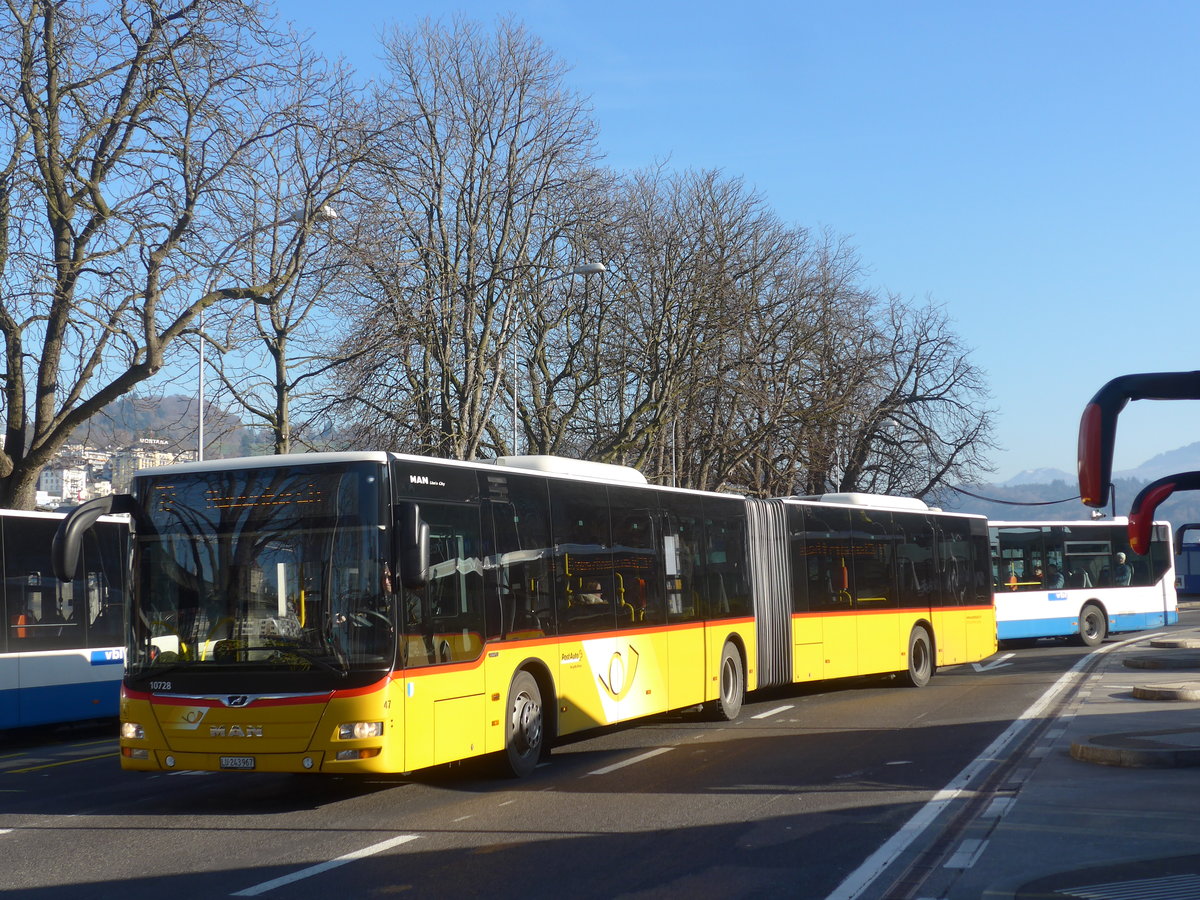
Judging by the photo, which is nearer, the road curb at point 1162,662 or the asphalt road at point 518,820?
the asphalt road at point 518,820

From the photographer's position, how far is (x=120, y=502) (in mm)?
11242

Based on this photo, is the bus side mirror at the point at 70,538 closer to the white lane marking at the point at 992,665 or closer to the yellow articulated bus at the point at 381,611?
the yellow articulated bus at the point at 381,611

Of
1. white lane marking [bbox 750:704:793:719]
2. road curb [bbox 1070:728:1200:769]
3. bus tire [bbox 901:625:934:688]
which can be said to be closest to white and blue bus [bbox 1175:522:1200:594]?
bus tire [bbox 901:625:934:688]

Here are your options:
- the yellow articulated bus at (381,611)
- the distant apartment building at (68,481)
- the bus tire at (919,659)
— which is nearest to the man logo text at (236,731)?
the yellow articulated bus at (381,611)

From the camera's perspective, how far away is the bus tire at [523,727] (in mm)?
12352

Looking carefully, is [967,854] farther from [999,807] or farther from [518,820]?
[518,820]

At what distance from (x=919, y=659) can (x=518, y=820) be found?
49.9ft

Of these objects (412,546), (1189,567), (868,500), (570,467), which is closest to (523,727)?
(412,546)

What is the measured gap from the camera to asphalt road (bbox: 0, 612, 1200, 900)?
7.90 meters

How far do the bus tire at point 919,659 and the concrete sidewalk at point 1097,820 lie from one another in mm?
6609

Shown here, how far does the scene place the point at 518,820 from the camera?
1001 centimetres

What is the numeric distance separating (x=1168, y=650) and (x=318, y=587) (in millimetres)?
23582

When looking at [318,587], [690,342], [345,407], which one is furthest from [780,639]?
[690,342]

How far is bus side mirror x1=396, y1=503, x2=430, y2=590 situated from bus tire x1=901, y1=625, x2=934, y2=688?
14.4 meters
